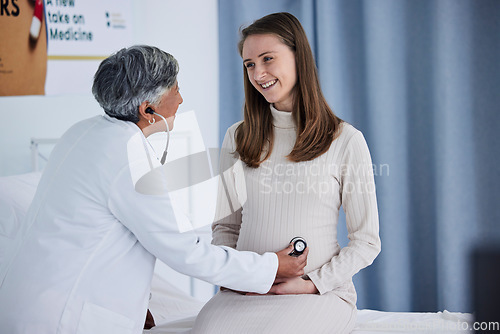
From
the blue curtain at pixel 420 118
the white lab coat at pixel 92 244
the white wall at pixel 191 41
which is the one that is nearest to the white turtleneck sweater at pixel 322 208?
the white lab coat at pixel 92 244

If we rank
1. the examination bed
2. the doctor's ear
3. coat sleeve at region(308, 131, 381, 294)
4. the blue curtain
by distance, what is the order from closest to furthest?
the doctor's ear, coat sleeve at region(308, 131, 381, 294), the examination bed, the blue curtain

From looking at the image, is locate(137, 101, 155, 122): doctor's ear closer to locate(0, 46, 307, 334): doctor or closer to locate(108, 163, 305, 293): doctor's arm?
locate(0, 46, 307, 334): doctor

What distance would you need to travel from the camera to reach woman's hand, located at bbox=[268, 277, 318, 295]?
1.38 m

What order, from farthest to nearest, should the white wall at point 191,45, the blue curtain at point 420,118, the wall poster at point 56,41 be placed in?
1. the white wall at point 191,45
2. the blue curtain at point 420,118
3. the wall poster at point 56,41

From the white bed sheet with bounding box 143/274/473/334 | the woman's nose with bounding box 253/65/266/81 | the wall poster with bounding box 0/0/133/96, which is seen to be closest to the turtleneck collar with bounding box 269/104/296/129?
the woman's nose with bounding box 253/65/266/81

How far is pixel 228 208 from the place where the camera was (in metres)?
1.63

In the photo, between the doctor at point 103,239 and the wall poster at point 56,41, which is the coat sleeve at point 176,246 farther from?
the wall poster at point 56,41

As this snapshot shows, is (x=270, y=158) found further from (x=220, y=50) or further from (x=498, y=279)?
(x=220, y=50)

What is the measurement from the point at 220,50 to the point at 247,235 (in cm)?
153

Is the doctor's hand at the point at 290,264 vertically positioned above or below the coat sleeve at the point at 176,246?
below

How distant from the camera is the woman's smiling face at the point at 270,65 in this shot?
1527 millimetres

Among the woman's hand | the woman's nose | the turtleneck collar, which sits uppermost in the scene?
the woman's nose

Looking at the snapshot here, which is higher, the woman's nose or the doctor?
the woman's nose

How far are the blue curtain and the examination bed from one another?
0.77 m
